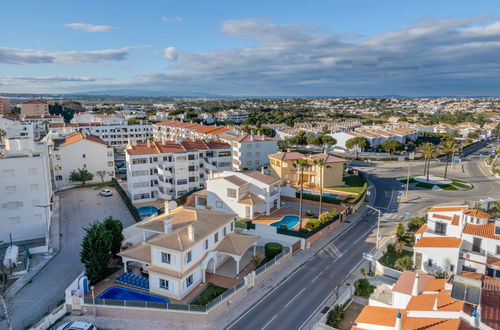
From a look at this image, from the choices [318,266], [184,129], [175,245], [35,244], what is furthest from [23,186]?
[184,129]

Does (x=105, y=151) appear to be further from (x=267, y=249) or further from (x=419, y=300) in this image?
(x=419, y=300)

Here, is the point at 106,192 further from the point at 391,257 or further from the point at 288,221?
the point at 391,257

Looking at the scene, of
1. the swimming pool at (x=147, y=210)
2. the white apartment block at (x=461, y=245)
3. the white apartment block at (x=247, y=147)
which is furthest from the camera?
the white apartment block at (x=247, y=147)

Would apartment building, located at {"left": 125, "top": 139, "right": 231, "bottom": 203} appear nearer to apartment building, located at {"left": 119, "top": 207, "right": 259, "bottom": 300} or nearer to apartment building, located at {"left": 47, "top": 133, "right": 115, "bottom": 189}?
apartment building, located at {"left": 47, "top": 133, "right": 115, "bottom": 189}

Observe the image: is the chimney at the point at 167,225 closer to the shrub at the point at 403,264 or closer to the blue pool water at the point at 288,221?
the blue pool water at the point at 288,221

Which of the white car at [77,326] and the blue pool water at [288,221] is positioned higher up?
the blue pool water at [288,221]

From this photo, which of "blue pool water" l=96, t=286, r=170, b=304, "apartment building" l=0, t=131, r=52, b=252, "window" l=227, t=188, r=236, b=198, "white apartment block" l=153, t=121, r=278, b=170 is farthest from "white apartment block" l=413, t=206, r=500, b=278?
"white apartment block" l=153, t=121, r=278, b=170

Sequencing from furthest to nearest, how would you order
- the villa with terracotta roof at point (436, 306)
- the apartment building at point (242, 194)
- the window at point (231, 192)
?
the window at point (231, 192)
the apartment building at point (242, 194)
the villa with terracotta roof at point (436, 306)

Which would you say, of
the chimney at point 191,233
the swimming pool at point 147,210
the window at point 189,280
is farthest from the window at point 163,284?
the swimming pool at point 147,210

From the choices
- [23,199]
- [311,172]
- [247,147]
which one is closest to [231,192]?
[311,172]
